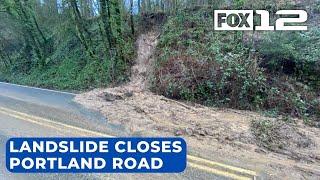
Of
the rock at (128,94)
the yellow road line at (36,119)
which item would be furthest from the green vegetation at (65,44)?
the yellow road line at (36,119)

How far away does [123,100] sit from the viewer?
30.8 feet

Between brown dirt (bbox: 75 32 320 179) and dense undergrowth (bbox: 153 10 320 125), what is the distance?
1.96 feet

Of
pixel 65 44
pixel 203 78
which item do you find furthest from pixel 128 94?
pixel 65 44

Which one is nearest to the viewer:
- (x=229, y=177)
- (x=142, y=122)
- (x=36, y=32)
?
(x=229, y=177)

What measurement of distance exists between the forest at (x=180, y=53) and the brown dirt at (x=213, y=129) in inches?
33.9

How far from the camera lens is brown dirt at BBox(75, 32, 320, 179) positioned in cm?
481

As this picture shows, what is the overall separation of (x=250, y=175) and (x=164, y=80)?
611 centimetres

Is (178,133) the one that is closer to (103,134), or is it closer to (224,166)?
(103,134)

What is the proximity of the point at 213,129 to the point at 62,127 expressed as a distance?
301 cm

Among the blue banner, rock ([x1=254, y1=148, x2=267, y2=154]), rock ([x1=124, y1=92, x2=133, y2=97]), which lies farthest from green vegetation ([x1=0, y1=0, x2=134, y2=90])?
rock ([x1=254, y1=148, x2=267, y2=154])

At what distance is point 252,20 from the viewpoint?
1167 centimetres

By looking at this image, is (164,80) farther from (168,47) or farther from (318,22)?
(318,22)

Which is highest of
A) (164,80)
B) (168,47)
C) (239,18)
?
(239,18)

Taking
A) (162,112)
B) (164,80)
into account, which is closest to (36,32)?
(164,80)
